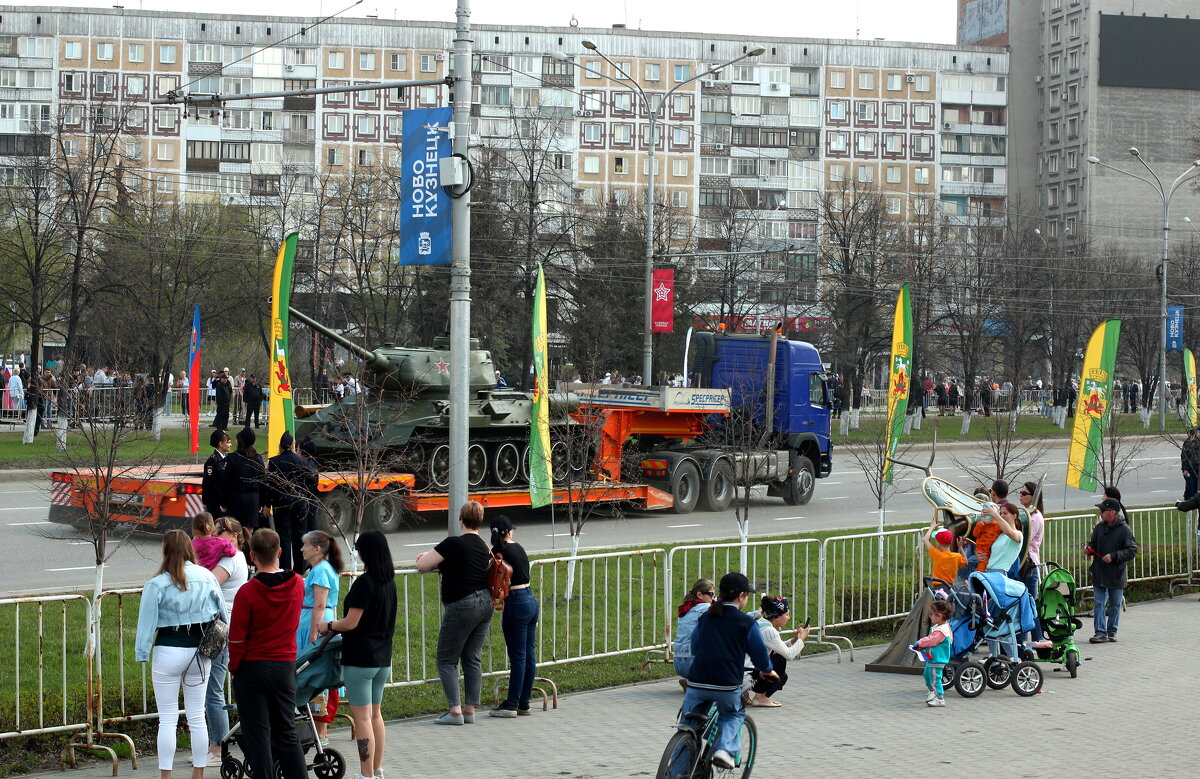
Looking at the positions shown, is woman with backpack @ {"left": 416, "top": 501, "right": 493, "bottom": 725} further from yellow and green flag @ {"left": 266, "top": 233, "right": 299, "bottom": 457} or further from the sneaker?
yellow and green flag @ {"left": 266, "top": 233, "right": 299, "bottom": 457}

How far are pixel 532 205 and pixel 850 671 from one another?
32.1 m

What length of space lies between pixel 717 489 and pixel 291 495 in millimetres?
13710

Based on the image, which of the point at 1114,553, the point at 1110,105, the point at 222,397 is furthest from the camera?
the point at 1110,105

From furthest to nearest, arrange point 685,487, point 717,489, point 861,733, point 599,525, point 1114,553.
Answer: point 717,489 < point 685,487 < point 599,525 < point 1114,553 < point 861,733

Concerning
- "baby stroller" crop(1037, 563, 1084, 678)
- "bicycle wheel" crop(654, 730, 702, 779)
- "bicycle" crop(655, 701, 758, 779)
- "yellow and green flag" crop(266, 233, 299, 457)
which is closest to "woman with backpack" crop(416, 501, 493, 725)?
"bicycle" crop(655, 701, 758, 779)

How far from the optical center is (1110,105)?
308 ft

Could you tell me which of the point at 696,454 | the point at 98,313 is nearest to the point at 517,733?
the point at 696,454

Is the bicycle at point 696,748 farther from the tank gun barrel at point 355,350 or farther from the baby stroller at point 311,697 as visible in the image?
the tank gun barrel at point 355,350

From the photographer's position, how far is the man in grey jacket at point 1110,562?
14641 mm

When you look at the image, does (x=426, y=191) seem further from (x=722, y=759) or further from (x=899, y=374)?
(x=899, y=374)

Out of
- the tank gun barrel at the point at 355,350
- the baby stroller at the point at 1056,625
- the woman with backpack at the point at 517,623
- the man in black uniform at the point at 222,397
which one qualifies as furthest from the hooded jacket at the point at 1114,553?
the man in black uniform at the point at 222,397

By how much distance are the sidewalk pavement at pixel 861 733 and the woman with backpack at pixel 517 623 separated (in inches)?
6.3

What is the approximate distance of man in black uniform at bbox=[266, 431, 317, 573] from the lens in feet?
44.0

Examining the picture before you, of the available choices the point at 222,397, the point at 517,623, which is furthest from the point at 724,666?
the point at 222,397
